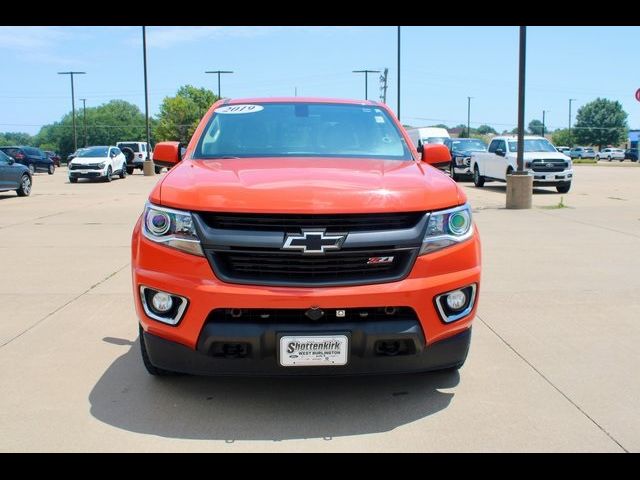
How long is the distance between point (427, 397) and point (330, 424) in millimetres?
693

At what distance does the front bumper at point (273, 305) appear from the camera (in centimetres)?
320

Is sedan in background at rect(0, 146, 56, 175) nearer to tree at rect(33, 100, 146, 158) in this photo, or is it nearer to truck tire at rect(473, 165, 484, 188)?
truck tire at rect(473, 165, 484, 188)

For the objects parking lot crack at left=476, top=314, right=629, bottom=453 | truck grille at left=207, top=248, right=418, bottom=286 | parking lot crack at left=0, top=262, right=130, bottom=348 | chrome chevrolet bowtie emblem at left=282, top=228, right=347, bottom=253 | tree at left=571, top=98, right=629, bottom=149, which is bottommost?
parking lot crack at left=476, top=314, right=629, bottom=453

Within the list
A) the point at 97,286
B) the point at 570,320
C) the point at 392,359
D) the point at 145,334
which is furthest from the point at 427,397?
the point at 97,286

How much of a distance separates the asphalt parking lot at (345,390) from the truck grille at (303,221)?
1.05 meters

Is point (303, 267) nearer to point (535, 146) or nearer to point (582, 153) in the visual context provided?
point (535, 146)

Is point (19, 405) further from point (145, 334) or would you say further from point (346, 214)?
point (346, 214)

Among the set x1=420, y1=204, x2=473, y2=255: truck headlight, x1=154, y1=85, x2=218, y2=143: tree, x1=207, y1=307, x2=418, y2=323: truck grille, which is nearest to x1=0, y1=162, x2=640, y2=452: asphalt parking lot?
x1=207, y1=307, x2=418, y2=323: truck grille

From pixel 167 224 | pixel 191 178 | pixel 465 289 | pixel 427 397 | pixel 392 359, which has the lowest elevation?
pixel 427 397

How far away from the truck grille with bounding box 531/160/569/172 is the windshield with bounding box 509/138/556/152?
0.95 m

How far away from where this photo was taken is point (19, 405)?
3.67 meters

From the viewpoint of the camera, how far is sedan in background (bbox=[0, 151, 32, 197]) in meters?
18.0

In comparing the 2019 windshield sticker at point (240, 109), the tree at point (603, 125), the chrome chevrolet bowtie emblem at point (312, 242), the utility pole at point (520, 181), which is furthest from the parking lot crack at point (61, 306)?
the tree at point (603, 125)

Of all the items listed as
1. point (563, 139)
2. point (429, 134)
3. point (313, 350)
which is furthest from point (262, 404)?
point (563, 139)
